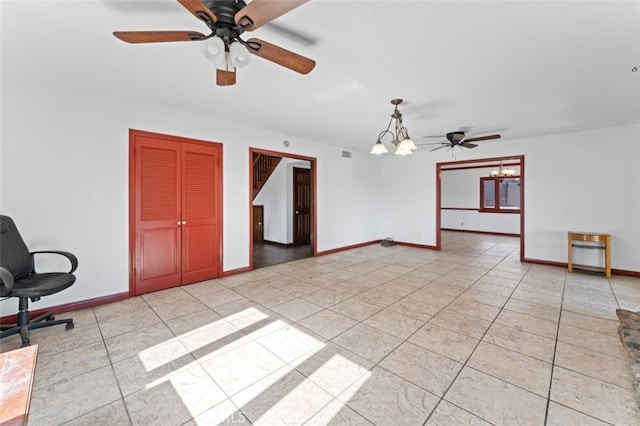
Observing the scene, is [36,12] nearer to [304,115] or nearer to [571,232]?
[304,115]

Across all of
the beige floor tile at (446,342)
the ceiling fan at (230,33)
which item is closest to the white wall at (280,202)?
the beige floor tile at (446,342)

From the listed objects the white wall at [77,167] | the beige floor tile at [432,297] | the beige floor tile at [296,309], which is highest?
the white wall at [77,167]

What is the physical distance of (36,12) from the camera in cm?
182

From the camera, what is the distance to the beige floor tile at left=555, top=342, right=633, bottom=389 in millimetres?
1864

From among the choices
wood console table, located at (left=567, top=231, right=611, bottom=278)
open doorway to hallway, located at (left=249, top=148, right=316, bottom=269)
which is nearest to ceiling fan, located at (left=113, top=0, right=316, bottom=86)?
open doorway to hallway, located at (left=249, top=148, right=316, bottom=269)

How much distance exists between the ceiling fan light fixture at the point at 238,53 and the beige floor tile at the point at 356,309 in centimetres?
255

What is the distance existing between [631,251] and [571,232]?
814 mm

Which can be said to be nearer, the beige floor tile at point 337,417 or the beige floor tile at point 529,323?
the beige floor tile at point 337,417

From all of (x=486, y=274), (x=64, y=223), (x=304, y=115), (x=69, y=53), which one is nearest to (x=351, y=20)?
(x=304, y=115)

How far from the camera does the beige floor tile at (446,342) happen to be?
218 centimetres

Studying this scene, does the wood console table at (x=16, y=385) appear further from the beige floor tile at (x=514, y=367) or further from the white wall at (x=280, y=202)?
the white wall at (x=280, y=202)

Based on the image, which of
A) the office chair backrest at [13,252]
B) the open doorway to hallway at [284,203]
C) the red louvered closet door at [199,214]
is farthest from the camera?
the open doorway to hallway at [284,203]

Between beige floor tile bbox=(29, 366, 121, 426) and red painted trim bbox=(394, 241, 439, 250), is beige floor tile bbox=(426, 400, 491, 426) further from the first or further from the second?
red painted trim bbox=(394, 241, 439, 250)

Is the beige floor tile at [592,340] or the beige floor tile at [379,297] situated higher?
the beige floor tile at [379,297]
